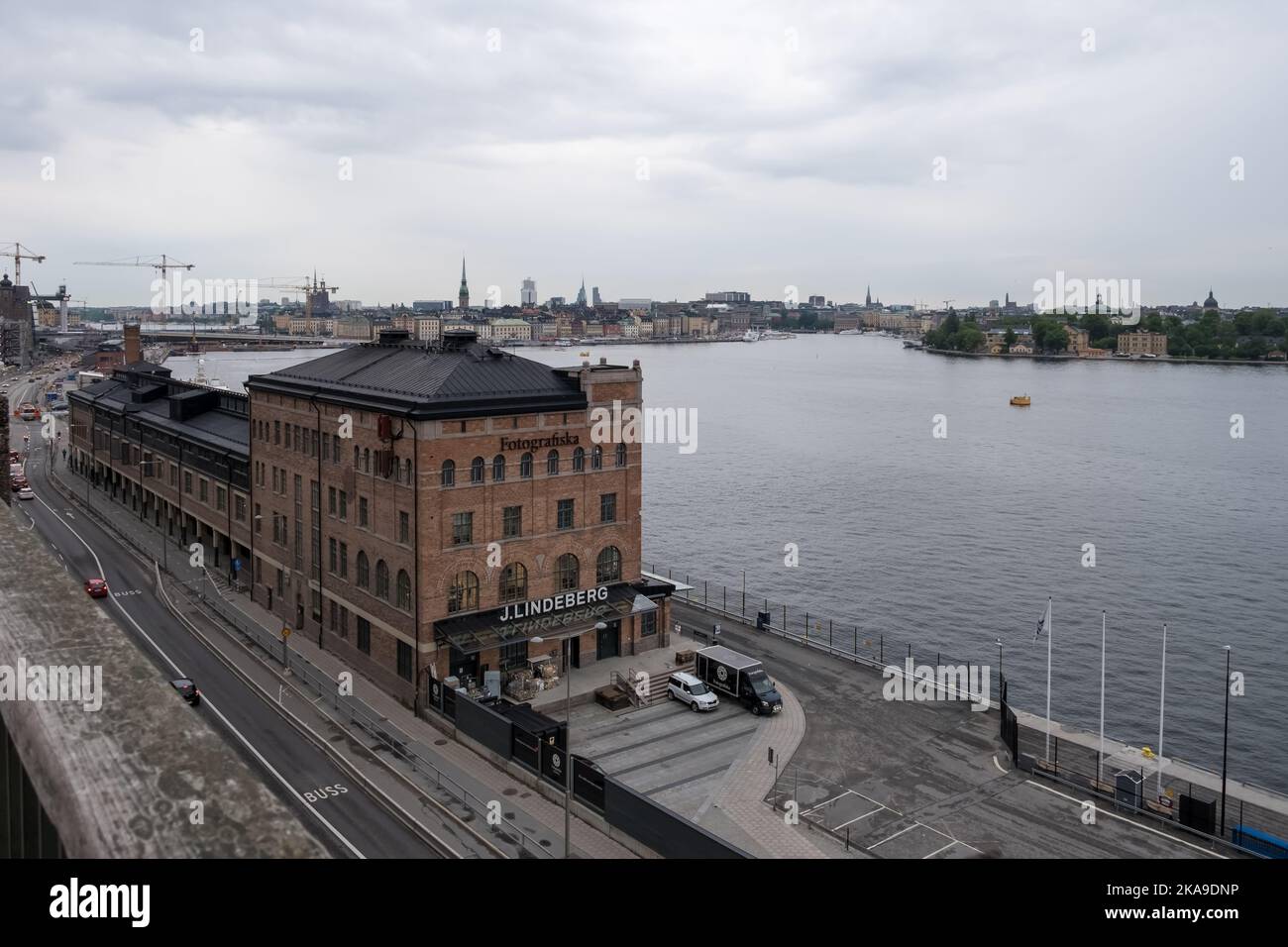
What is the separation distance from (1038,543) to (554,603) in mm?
49518

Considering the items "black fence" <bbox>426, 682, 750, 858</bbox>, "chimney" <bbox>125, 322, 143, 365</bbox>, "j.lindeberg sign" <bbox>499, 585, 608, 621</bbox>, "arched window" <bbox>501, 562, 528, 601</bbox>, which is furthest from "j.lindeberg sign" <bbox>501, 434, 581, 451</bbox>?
"chimney" <bbox>125, 322, 143, 365</bbox>

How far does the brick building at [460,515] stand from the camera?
38.7m

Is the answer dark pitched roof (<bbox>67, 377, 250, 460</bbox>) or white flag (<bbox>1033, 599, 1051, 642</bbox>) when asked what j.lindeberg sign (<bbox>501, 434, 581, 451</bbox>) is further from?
dark pitched roof (<bbox>67, 377, 250, 460</bbox>)

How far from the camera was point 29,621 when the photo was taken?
13.7 metres

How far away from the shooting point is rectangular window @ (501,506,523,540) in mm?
40656

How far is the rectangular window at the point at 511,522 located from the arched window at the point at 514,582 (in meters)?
1.14

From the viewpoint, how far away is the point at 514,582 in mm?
41156

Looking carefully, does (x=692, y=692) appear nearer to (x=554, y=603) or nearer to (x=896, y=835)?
(x=554, y=603)

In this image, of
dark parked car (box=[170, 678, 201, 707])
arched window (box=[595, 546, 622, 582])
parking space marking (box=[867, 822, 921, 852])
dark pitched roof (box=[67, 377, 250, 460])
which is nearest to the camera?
parking space marking (box=[867, 822, 921, 852])

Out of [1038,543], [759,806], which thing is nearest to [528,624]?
[759,806]

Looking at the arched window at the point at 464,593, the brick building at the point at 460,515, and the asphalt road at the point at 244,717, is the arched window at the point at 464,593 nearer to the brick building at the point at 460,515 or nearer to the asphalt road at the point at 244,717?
the brick building at the point at 460,515

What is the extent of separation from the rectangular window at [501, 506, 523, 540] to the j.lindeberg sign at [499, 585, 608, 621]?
8.90ft
